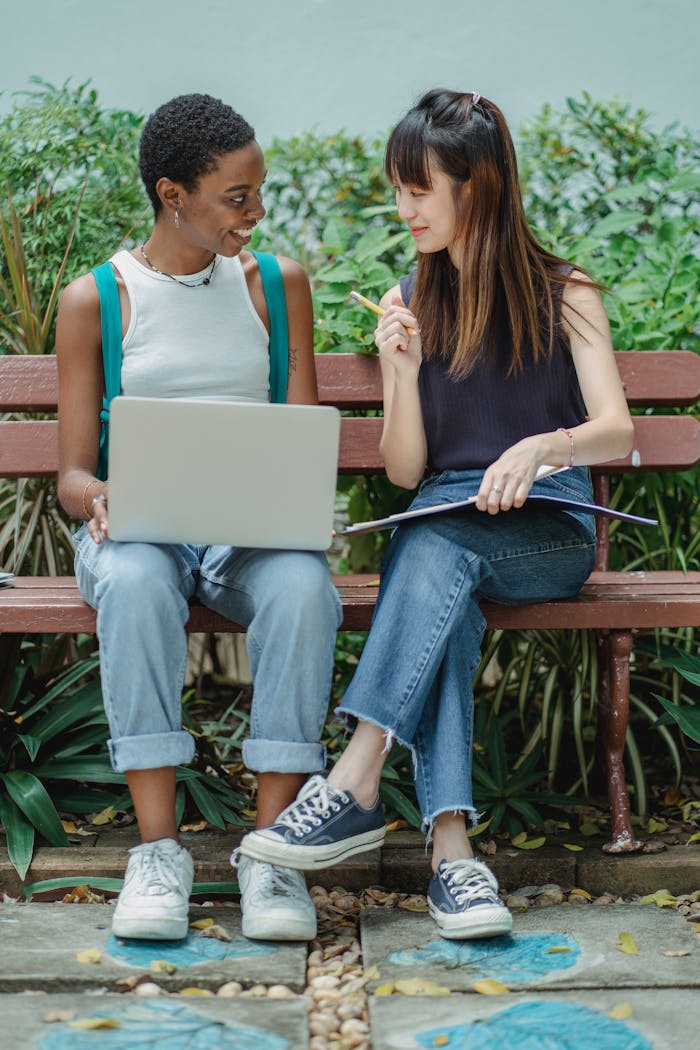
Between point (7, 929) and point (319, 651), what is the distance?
75 centimetres

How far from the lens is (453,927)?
81.5 inches

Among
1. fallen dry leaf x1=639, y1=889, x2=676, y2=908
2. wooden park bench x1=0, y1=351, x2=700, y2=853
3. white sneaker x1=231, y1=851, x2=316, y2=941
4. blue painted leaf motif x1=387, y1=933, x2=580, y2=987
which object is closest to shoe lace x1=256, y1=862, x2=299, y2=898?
white sneaker x1=231, y1=851, x2=316, y2=941

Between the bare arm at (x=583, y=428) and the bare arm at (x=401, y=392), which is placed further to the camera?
the bare arm at (x=401, y=392)

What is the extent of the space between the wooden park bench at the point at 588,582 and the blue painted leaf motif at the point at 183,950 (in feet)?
1.95

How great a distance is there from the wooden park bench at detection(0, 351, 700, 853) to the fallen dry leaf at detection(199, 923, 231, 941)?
56 cm

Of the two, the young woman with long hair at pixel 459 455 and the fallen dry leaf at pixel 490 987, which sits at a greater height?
the young woman with long hair at pixel 459 455

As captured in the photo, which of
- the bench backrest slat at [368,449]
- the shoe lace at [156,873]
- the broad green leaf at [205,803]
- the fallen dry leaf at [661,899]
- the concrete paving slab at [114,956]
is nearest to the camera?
the concrete paving slab at [114,956]

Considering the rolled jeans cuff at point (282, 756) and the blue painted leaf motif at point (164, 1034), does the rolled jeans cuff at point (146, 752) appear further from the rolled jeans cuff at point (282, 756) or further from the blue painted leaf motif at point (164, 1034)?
the blue painted leaf motif at point (164, 1034)

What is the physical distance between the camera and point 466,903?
207cm

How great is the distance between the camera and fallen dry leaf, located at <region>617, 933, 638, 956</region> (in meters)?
2.05

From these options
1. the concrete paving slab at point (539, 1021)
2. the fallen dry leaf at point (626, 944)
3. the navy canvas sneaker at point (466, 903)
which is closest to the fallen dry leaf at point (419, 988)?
the concrete paving slab at point (539, 1021)

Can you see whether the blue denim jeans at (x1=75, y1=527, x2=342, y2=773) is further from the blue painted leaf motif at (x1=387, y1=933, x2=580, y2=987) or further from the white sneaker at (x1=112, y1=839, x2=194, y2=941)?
the blue painted leaf motif at (x1=387, y1=933, x2=580, y2=987)

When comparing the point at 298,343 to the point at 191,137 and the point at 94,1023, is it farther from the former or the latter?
the point at 94,1023

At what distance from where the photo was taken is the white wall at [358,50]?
3938 mm
